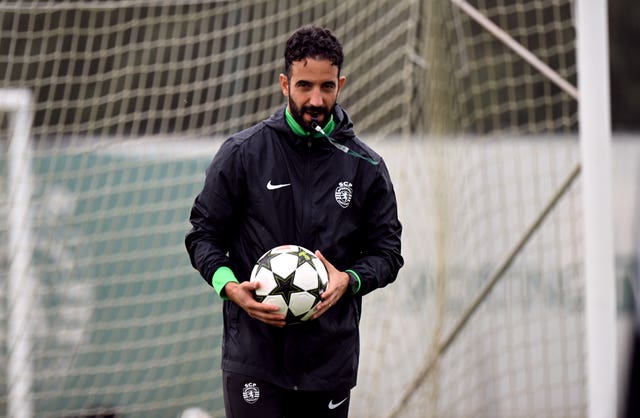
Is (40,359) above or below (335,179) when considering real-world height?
below

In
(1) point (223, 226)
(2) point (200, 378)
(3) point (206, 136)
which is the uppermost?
(3) point (206, 136)

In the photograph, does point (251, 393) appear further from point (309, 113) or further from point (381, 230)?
point (309, 113)

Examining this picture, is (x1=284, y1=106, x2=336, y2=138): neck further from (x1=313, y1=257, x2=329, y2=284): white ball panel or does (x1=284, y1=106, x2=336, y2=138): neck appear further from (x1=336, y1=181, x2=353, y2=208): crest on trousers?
(x1=313, y1=257, x2=329, y2=284): white ball panel

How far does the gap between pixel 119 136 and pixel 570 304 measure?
3.46m

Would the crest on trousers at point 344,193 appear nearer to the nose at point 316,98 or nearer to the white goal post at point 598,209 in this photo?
the nose at point 316,98

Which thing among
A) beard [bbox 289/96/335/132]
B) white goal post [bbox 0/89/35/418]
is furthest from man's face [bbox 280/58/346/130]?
white goal post [bbox 0/89/35/418]

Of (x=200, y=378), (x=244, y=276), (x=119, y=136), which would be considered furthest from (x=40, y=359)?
(x=244, y=276)

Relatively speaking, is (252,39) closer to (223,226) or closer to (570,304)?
(570,304)

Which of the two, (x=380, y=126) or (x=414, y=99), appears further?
(x=380, y=126)

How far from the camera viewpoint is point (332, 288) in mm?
3441

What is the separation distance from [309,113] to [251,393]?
92 centimetres

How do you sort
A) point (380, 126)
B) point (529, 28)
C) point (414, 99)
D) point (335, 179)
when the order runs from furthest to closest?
1. point (529, 28)
2. point (380, 126)
3. point (414, 99)
4. point (335, 179)

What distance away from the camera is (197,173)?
24.9ft

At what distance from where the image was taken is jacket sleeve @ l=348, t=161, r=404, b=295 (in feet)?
12.1
